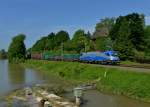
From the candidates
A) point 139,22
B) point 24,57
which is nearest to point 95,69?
point 139,22

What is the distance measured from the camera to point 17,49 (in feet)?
432

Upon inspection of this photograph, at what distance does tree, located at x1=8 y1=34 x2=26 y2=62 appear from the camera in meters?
130

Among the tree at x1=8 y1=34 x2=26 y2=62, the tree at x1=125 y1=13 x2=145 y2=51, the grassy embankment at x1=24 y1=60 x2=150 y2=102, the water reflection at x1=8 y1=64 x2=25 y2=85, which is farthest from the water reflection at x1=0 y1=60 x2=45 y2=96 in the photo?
the tree at x1=8 y1=34 x2=26 y2=62

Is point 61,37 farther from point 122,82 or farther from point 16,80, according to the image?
point 122,82

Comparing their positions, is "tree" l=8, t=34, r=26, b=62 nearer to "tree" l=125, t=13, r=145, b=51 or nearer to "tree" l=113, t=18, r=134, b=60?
"tree" l=125, t=13, r=145, b=51

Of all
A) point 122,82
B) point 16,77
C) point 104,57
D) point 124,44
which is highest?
point 124,44

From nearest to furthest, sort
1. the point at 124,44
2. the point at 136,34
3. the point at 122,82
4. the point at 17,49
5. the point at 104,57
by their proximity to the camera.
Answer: the point at 122,82 → the point at 104,57 → the point at 124,44 → the point at 136,34 → the point at 17,49

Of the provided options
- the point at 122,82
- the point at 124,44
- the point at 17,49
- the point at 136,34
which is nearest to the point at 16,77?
the point at 124,44

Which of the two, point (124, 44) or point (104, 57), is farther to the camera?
point (124, 44)

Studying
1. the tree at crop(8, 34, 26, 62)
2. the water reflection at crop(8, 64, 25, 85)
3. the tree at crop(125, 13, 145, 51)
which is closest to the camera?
the water reflection at crop(8, 64, 25, 85)

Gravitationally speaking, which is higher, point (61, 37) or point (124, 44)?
point (61, 37)

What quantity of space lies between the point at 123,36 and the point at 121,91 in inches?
1542

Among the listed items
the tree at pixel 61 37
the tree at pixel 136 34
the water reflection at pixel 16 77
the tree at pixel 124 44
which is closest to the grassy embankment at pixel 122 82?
the water reflection at pixel 16 77

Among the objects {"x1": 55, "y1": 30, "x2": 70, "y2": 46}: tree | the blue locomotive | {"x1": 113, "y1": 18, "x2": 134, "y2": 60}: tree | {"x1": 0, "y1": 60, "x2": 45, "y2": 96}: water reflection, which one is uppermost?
{"x1": 55, "y1": 30, "x2": 70, "y2": 46}: tree
